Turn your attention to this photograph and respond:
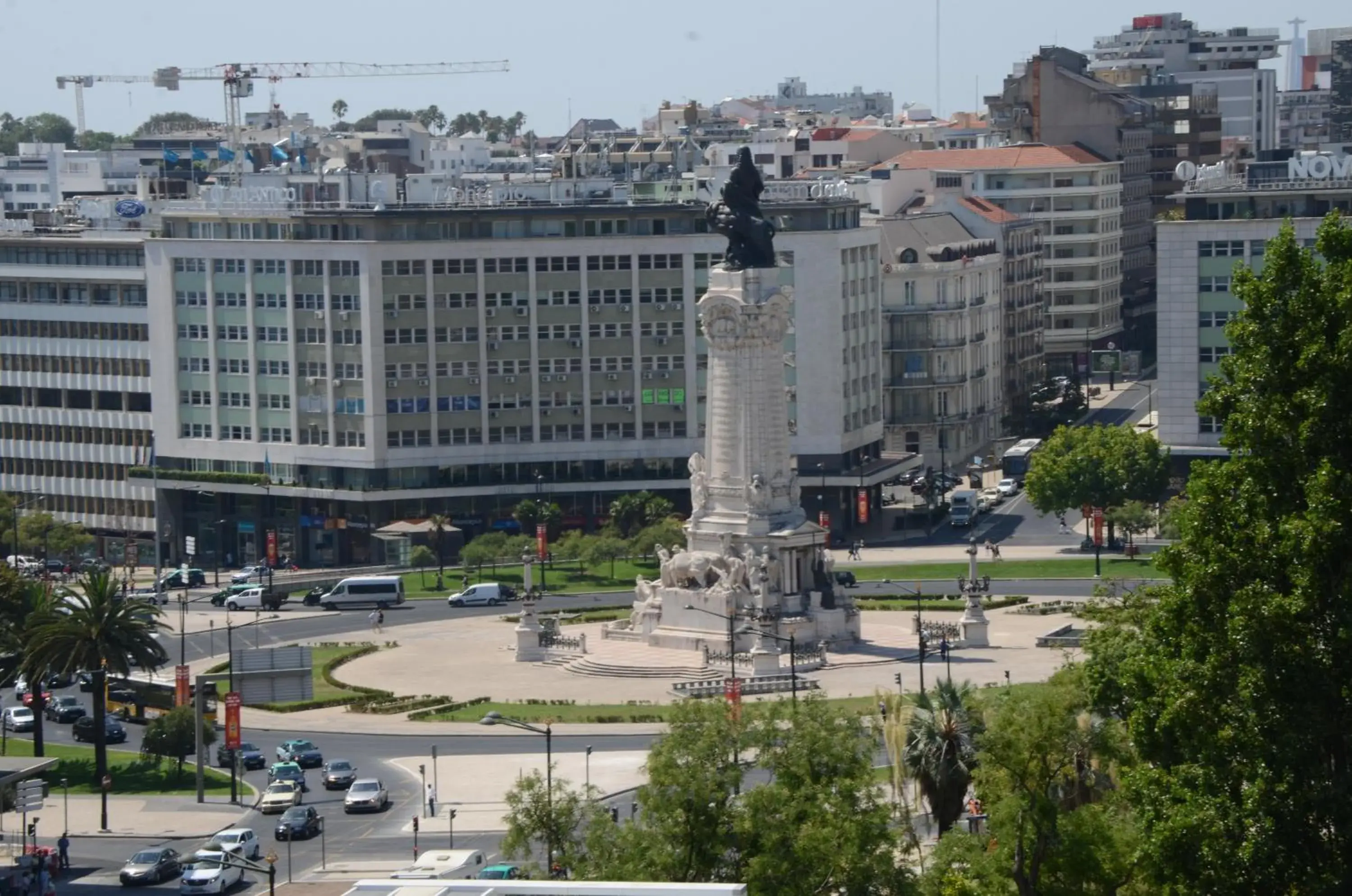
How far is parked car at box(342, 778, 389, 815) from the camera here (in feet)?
366

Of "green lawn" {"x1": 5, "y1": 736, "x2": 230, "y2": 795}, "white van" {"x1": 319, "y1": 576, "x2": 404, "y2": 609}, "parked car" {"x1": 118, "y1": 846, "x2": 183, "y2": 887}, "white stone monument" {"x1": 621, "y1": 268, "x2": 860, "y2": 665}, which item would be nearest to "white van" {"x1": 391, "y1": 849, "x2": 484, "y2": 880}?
"parked car" {"x1": 118, "y1": 846, "x2": 183, "y2": 887}

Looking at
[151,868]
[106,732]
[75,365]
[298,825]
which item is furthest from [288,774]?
[75,365]

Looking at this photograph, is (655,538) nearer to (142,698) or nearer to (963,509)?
(963,509)

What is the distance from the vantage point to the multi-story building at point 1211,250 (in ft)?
566

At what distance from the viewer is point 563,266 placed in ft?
601

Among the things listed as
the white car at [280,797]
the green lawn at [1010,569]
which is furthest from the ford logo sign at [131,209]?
the white car at [280,797]

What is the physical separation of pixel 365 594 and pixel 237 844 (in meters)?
61.7

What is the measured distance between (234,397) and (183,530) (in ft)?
29.2

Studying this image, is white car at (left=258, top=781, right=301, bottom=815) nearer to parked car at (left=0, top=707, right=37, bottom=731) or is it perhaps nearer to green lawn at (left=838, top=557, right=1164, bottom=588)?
parked car at (left=0, top=707, right=37, bottom=731)

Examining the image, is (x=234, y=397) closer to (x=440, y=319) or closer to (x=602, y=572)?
(x=440, y=319)

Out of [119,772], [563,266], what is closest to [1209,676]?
[119,772]

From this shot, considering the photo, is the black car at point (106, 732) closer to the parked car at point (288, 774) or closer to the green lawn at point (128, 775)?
the green lawn at point (128, 775)

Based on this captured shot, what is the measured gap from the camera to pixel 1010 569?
165500mm

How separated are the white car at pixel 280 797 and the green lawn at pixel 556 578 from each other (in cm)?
5295
